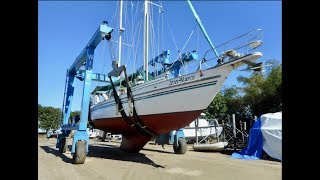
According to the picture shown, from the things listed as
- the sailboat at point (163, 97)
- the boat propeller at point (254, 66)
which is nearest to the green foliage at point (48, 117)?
the sailboat at point (163, 97)

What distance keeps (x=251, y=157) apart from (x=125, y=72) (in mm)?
6348

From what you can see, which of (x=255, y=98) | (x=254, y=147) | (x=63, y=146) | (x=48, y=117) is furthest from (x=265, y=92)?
(x=48, y=117)

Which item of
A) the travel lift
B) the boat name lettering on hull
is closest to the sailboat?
the boat name lettering on hull

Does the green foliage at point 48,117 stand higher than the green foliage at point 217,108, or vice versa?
the green foliage at point 217,108

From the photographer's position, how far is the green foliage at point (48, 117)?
61.0 metres

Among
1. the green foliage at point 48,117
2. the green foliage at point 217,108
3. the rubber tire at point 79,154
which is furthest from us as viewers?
the green foliage at point 48,117

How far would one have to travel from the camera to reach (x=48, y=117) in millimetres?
63031

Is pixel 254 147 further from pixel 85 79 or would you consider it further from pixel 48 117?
pixel 48 117

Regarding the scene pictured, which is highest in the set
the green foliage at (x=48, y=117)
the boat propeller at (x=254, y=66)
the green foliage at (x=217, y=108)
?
the boat propeller at (x=254, y=66)

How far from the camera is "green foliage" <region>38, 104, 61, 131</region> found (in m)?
61.0

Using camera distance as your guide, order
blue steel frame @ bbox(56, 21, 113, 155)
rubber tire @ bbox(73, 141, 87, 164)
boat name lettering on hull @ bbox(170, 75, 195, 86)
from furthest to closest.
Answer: blue steel frame @ bbox(56, 21, 113, 155) → rubber tire @ bbox(73, 141, 87, 164) → boat name lettering on hull @ bbox(170, 75, 195, 86)

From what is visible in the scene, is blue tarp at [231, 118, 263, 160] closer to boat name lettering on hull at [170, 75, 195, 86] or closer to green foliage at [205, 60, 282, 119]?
boat name lettering on hull at [170, 75, 195, 86]

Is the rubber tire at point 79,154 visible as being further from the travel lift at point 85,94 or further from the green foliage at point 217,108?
the green foliage at point 217,108
